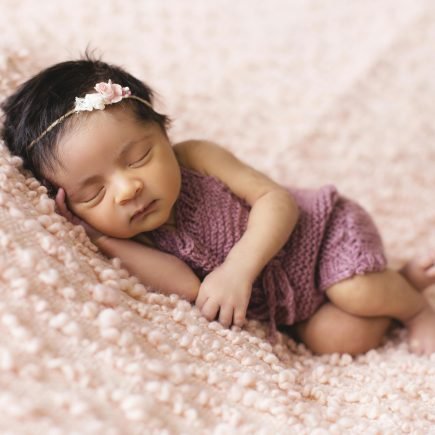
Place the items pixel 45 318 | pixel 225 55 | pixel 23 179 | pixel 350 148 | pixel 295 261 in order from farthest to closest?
pixel 225 55, pixel 350 148, pixel 295 261, pixel 23 179, pixel 45 318

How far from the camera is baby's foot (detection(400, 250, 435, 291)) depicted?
1340mm

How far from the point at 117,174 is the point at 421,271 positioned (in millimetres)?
672

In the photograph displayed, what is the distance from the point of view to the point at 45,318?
822mm

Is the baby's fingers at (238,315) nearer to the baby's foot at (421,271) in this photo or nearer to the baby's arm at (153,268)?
the baby's arm at (153,268)

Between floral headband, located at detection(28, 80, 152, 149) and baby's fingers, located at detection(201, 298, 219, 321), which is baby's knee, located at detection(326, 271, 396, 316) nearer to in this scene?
baby's fingers, located at detection(201, 298, 219, 321)

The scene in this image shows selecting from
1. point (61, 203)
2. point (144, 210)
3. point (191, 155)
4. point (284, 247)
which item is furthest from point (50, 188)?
point (284, 247)

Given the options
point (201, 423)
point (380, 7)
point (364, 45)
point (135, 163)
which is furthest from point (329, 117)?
point (201, 423)

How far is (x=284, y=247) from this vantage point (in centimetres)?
126

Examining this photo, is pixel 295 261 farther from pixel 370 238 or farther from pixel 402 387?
pixel 402 387

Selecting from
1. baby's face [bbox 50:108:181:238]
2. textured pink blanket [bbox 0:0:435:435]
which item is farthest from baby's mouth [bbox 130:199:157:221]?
textured pink blanket [bbox 0:0:435:435]

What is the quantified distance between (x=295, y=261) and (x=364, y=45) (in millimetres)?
912

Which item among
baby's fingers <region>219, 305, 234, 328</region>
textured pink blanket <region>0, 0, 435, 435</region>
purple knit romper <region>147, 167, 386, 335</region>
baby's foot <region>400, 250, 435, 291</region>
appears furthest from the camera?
baby's foot <region>400, 250, 435, 291</region>

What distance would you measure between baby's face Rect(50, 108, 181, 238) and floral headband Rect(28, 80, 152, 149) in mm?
14

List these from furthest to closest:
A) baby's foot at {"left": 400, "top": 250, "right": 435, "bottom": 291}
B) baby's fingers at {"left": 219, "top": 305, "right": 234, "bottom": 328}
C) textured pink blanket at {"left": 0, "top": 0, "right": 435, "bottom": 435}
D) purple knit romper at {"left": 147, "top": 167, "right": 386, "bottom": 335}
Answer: baby's foot at {"left": 400, "top": 250, "right": 435, "bottom": 291} < purple knit romper at {"left": 147, "top": 167, "right": 386, "bottom": 335} < baby's fingers at {"left": 219, "top": 305, "right": 234, "bottom": 328} < textured pink blanket at {"left": 0, "top": 0, "right": 435, "bottom": 435}
